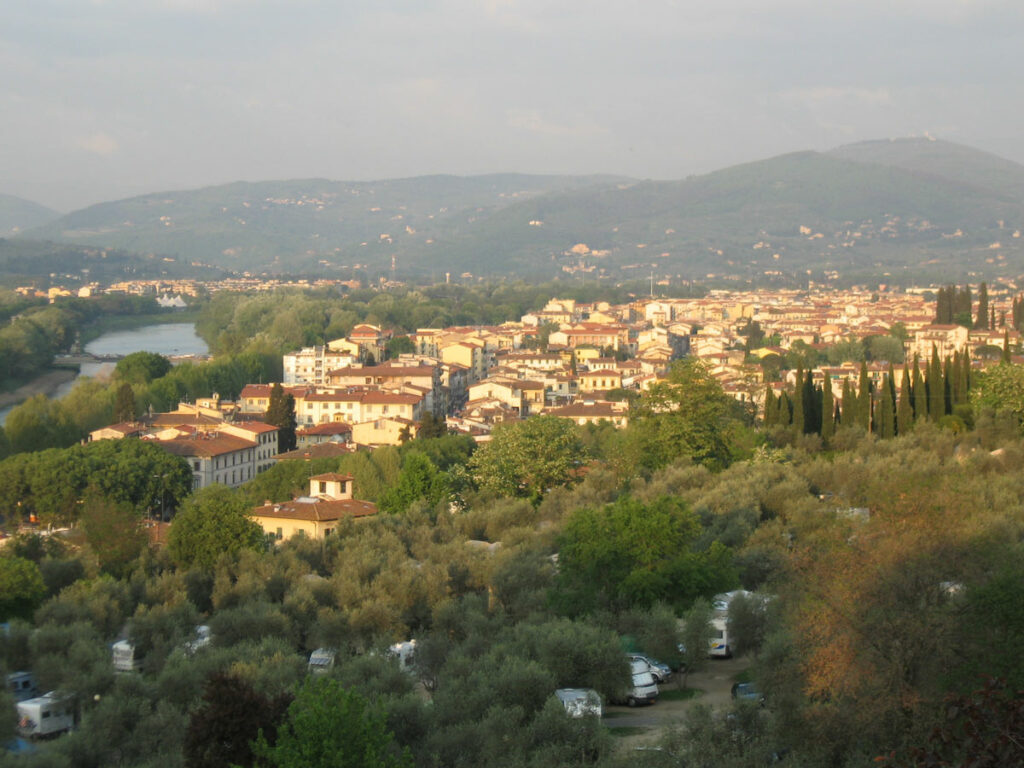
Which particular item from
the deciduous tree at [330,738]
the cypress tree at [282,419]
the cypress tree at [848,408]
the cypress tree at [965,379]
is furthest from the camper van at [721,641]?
the cypress tree at [282,419]

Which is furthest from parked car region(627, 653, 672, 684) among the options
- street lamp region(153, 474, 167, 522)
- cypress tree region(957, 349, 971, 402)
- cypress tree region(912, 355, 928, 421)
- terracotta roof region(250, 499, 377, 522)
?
cypress tree region(957, 349, 971, 402)

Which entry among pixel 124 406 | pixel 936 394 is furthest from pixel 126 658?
pixel 124 406

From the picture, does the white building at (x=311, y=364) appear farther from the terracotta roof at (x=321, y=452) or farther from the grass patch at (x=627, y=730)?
the grass patch at (x=627, y=730)

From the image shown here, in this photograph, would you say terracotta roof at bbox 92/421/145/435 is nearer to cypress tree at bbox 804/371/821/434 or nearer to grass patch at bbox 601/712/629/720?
cypress tree at bbox 804/371/821/434

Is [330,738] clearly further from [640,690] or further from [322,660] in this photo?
[322,660]

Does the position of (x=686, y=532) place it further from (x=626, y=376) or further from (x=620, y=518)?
(x=626, y=376)
